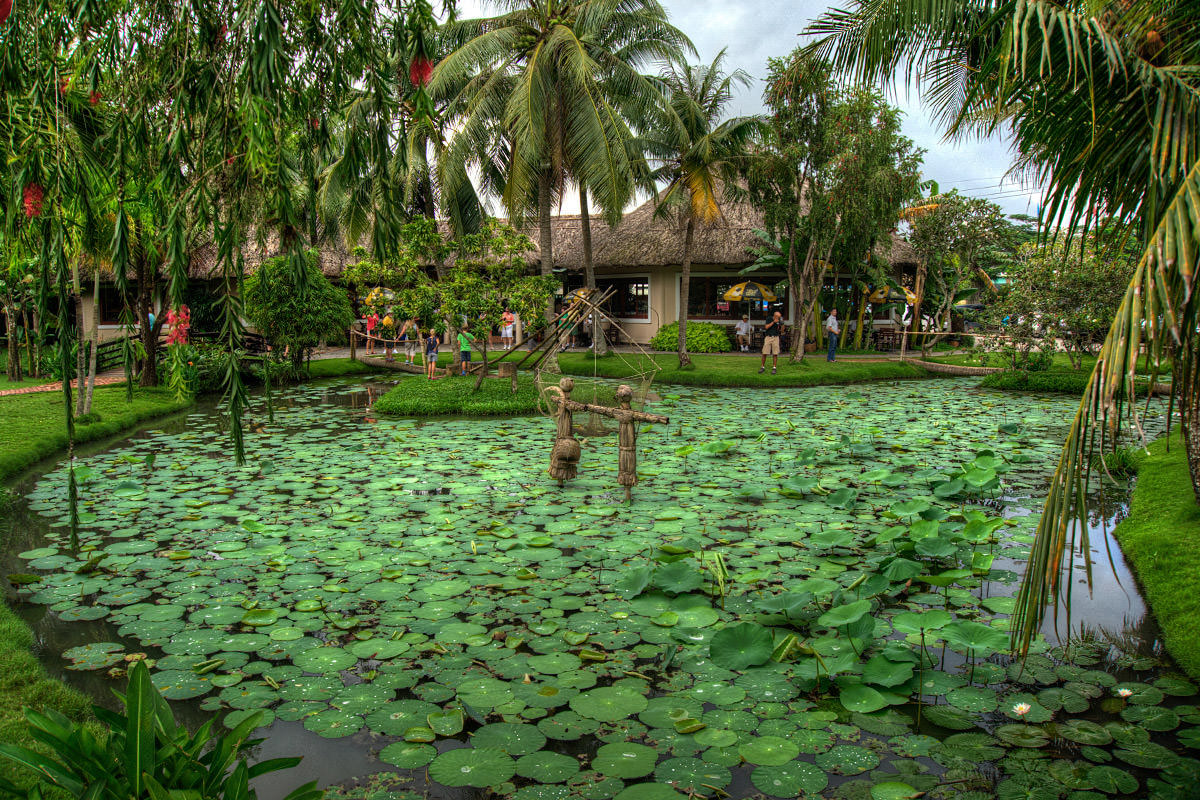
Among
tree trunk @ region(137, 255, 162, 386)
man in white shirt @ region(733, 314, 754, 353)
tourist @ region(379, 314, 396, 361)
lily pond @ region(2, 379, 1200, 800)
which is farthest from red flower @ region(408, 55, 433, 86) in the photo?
man in white shirt @ region(733, 314, 754, 353)

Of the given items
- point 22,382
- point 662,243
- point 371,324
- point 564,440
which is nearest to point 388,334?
point 371,324

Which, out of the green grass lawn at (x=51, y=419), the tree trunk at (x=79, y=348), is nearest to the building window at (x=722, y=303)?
the green grass lawn at (x=51, y=419)

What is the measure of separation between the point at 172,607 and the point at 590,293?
8.58 meters

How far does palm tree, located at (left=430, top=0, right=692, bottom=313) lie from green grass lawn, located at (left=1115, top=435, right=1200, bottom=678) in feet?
31.0

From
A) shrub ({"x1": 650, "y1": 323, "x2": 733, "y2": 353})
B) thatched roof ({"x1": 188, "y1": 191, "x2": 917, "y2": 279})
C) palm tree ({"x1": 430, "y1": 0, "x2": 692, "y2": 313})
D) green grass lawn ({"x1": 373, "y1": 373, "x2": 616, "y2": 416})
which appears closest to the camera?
green grass lawn ({"x1": 373, "y1": 373, "x2": 616, "y2": 416})

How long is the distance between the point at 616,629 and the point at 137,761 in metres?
2.46

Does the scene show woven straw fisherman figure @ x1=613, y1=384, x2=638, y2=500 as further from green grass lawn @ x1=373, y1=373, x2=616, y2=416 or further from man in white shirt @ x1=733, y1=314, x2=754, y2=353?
man in white shirt @ x1=733, y1=314, x2=754, y2=353

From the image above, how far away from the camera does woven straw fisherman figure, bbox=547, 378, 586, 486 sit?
684 centimetres

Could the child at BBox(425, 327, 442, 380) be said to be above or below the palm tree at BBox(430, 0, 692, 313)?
below

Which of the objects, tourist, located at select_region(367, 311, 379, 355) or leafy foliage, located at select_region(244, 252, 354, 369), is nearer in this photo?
leafy foliage, located at select_region(244, 252, 354, 369)

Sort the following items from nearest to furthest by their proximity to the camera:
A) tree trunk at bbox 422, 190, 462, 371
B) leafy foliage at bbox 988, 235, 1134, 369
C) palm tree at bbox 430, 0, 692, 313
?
→ leafy foliage at bbox 988, 235, 1134, 369, tree trunk at bbox 422, 190, 462, 371, palm tree at bbox 430, 0, 692, 313

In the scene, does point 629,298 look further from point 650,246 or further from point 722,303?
point 722,303

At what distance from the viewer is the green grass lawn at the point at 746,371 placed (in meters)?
14.7

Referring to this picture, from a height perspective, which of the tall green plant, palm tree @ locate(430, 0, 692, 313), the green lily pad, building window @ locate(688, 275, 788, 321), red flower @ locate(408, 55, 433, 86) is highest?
palm tree @ locate(430, 0, 692, 313)
